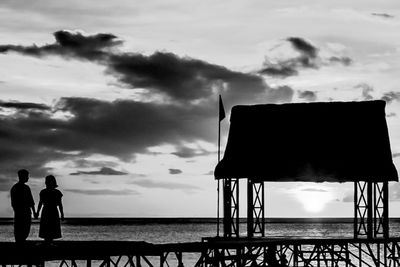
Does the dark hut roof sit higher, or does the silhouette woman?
the dark hut roof

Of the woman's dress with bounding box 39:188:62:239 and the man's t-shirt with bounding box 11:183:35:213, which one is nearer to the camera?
the man's t-shirt with bounding box 11:183:35:213

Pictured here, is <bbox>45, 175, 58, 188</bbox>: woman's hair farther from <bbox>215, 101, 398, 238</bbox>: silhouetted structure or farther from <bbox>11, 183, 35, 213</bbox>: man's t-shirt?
<bbox>215, 101, 398, 238</bbox>: silhouetted structure

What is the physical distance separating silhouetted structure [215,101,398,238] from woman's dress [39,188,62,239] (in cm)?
1140

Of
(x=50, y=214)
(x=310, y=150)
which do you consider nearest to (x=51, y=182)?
(x=50, y=214)

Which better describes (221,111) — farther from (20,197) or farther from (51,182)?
(20,197)

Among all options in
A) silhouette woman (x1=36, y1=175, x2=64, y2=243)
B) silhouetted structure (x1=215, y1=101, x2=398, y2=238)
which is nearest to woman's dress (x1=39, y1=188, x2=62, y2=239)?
silhouette woman (x1=36, y1=175, x2=64, y2=243)

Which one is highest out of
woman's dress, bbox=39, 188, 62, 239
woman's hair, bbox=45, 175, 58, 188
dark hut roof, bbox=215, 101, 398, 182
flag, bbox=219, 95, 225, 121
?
flag, bbox=219, 95, 225, 121

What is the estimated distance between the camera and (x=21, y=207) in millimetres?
25531


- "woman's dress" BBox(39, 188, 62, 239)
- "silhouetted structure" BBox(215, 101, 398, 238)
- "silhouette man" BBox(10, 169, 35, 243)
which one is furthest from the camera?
"silhouetted structure" BBox(215, 101, 398, 238)

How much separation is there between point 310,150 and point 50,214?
1421 centimetres

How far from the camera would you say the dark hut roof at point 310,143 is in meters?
36.2

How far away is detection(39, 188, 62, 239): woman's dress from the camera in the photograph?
86.1 feet

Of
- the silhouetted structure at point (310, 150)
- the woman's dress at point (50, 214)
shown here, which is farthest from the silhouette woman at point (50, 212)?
the silhouetted structure at point (310, 150)

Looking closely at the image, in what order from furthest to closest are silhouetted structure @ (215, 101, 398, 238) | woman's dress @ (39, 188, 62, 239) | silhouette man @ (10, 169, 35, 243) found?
1. silhouetted structure @ (215, 101, 398, 238)
2. woman's dress @ (39, 188, 62, 239)
3. silhouette man @ (10, 169, 35, 243)
